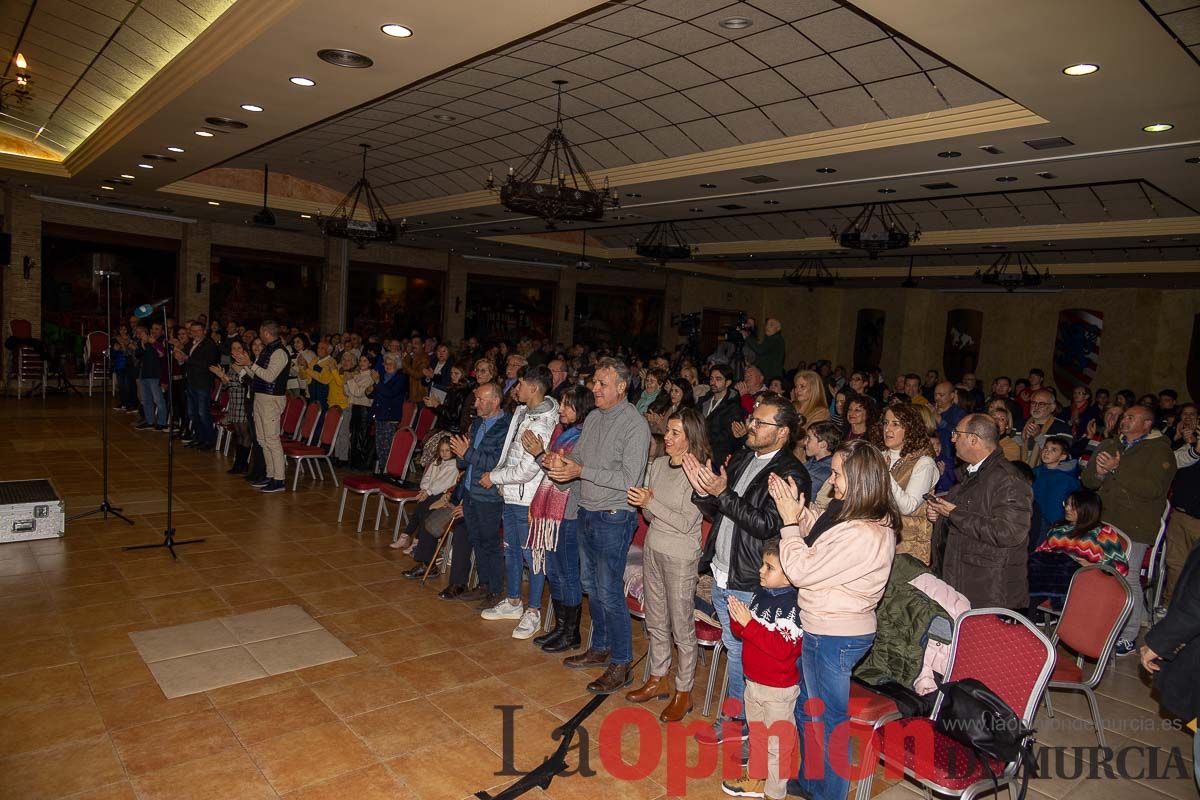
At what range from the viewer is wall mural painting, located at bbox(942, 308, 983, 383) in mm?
21047

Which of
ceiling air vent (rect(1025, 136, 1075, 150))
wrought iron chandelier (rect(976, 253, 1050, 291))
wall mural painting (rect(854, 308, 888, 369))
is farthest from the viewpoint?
wall mural painting (rect(854, 308, 888, 369))

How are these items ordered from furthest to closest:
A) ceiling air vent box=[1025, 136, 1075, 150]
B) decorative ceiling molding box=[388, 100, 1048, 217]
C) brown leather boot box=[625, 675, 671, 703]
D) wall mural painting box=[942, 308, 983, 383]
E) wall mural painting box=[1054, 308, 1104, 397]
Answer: wall mural painting box=[942, 308, 983, 383], wall mural painting box=[1054, 308, 1104, 397], ceiling air vent box=[1025, 136, 1075, 150], decorative ceiling molding box=[388, 100, 1048, 217], brown leather boot box=[625, 675, 671, 703]

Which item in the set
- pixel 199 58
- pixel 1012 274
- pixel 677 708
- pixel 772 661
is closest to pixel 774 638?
pixel 772 661

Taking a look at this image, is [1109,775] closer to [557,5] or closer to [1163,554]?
[1163,554]

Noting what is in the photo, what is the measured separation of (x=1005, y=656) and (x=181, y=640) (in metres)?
4.25

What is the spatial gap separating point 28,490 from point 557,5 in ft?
18.8

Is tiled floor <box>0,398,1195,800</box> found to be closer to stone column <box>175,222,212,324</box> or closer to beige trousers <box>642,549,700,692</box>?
beige trousers <box>642,549,700,692</box>

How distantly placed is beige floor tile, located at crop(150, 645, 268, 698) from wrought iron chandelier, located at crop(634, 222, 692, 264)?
9701 mm

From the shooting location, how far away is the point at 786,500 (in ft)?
9.41

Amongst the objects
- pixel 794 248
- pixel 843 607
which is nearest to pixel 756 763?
pixel 843 607

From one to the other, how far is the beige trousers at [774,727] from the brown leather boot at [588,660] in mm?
1348

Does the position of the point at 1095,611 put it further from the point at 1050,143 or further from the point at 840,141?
the point at 840,141

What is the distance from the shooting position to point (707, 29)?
576cm

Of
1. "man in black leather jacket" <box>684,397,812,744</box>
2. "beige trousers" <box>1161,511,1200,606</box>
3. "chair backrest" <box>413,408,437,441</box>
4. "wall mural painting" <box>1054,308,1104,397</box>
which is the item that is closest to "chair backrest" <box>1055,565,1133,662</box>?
Result: "man in black leather jacket" <box>684,397,812,744</box>
